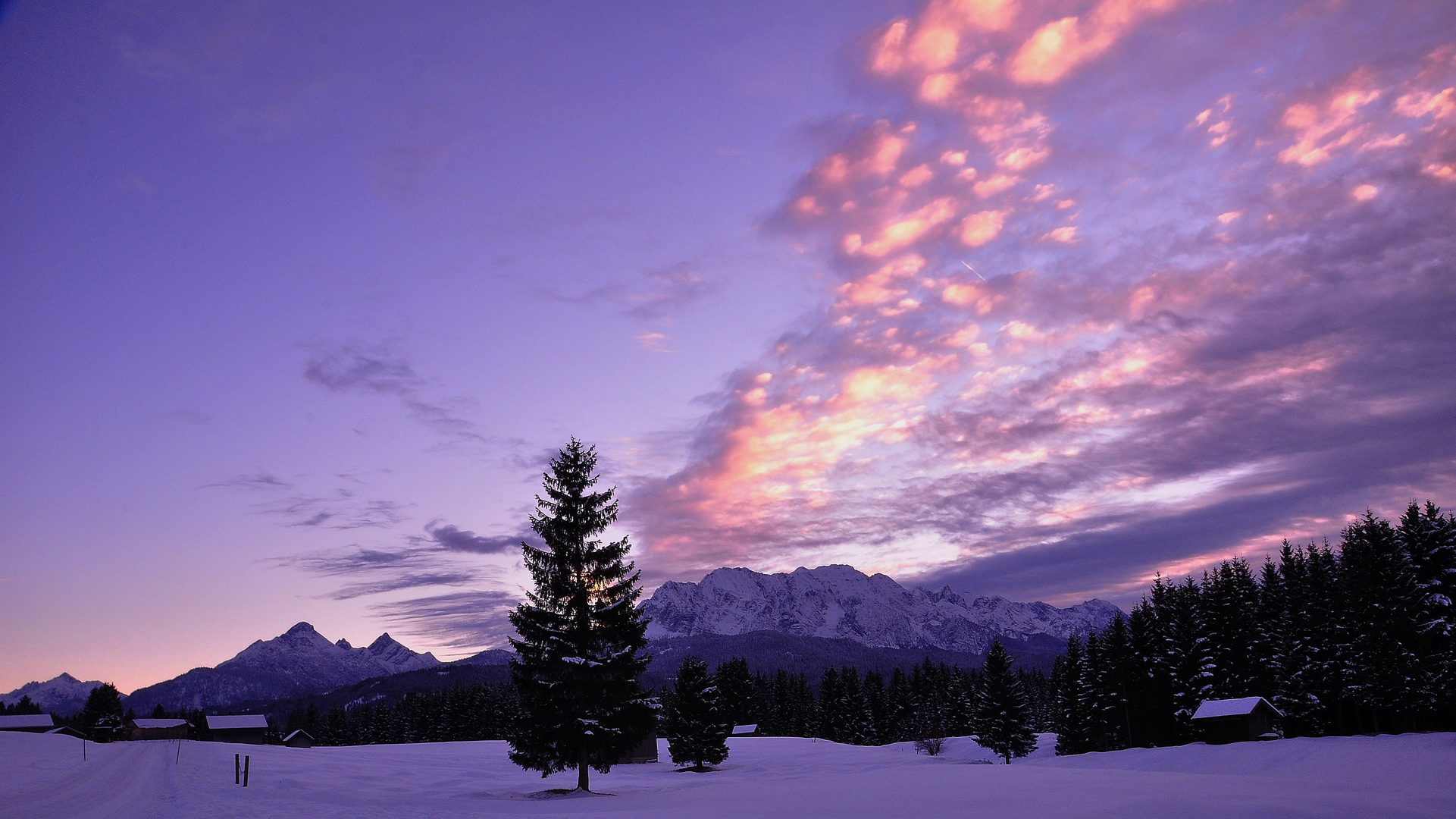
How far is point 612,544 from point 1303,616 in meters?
54.1

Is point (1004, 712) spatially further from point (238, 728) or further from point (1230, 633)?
point (238, 728)

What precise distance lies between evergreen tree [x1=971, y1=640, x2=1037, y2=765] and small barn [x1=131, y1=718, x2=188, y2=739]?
122671mm

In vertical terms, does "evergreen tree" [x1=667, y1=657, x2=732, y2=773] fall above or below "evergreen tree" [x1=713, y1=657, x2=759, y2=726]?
above

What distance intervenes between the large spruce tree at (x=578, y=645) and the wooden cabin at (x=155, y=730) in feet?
413

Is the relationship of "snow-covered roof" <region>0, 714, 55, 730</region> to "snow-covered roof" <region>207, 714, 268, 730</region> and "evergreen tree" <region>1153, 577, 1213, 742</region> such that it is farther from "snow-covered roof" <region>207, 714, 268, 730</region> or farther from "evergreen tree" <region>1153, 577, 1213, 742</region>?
"evergreen tree" <region>1153, 577, 1213, 742</region>

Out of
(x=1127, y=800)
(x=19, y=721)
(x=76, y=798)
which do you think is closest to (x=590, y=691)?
(x=76, y=798)

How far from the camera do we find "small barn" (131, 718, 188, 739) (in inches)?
5020

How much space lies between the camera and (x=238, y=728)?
399 feet

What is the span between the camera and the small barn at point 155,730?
12750 centimetres

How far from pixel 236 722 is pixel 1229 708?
131934 mm

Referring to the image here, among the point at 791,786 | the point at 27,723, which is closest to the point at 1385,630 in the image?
the point at 791,786

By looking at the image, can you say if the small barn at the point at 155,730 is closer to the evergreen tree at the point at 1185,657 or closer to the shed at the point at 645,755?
the shed at the point at 645,755

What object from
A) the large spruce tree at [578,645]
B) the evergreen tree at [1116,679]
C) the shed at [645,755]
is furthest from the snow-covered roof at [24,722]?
the evergreen tree at [1116,679]

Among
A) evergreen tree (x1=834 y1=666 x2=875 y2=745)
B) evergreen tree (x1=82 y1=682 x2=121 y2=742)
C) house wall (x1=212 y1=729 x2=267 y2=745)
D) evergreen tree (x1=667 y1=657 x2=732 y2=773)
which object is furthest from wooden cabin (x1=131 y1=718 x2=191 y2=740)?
evergreen tree (x1=667 y1=657 x2=732 y2=773)
